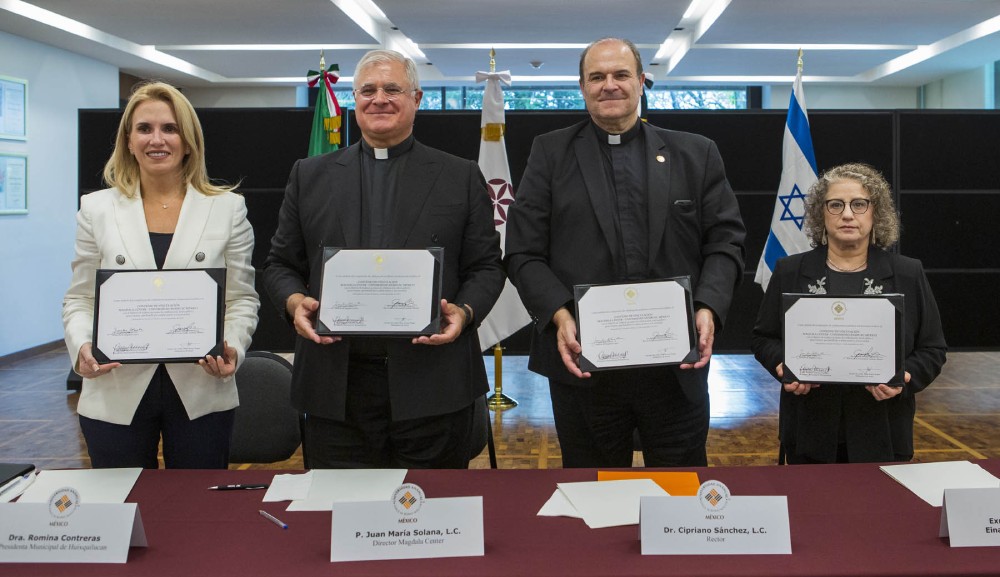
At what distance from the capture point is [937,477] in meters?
1.66

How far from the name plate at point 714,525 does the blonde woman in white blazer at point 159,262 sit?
1.05 meters

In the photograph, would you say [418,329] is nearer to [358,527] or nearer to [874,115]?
[358,527]

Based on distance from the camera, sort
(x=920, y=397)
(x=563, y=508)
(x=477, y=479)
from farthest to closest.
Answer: (x=920, y=397) → (x=477, y=479) → (x=563, y=508)

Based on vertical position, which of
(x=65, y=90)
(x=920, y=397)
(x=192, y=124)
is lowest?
(x=920, y=397)

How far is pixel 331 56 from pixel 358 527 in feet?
33.3

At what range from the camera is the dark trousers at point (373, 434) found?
2023 millimetres

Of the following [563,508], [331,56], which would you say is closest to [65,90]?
[331,56]

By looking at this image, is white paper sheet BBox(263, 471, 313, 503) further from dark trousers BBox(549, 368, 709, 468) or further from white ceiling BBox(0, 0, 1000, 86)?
white ceiling BBox(0, 0, 1000, 86)

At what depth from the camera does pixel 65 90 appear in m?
8.82

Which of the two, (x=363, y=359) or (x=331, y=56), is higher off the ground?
(x=331, y=56)

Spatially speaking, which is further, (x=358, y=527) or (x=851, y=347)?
(x=851, y=347)

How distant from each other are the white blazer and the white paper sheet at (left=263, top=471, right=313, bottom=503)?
1.28 ft

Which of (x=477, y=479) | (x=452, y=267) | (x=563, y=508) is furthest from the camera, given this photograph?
(x=452, y=267)

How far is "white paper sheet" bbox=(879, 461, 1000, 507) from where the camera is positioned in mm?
1586
